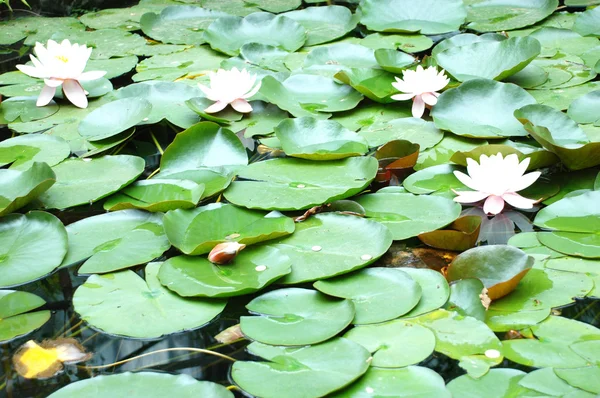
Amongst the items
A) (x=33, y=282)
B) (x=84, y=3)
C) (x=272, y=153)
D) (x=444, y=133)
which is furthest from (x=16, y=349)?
(x=84, y=3)

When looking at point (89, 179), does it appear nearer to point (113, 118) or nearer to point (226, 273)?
point (113, 118)

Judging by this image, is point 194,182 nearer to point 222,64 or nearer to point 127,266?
point 127,266

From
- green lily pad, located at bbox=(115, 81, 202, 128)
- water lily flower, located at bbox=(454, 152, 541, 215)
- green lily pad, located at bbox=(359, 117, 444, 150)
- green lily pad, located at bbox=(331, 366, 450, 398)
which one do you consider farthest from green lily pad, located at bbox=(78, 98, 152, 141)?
green lily pad, located at bbox=(331, 366, 450, 398)

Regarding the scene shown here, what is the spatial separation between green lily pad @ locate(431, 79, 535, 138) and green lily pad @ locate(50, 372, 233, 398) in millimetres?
1291

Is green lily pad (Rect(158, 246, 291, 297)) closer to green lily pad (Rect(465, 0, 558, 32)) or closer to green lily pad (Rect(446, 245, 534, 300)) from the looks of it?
green lily pad (Rect(446, 245, 534, 300))

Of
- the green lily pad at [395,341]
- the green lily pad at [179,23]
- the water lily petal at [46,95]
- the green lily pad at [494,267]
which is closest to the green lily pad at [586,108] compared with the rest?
the green lily pad at [494,267]

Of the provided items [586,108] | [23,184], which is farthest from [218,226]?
[586,108]

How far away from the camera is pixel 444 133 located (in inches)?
87.5

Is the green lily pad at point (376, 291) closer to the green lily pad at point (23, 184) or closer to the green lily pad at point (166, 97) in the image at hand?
the green lily pad at point (23, 184)

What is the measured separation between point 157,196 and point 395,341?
87 cm

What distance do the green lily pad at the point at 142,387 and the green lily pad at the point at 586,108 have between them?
161 centimetres

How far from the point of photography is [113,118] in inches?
92.0

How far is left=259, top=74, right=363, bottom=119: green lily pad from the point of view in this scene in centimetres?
240

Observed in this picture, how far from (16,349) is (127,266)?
0.32 meters
